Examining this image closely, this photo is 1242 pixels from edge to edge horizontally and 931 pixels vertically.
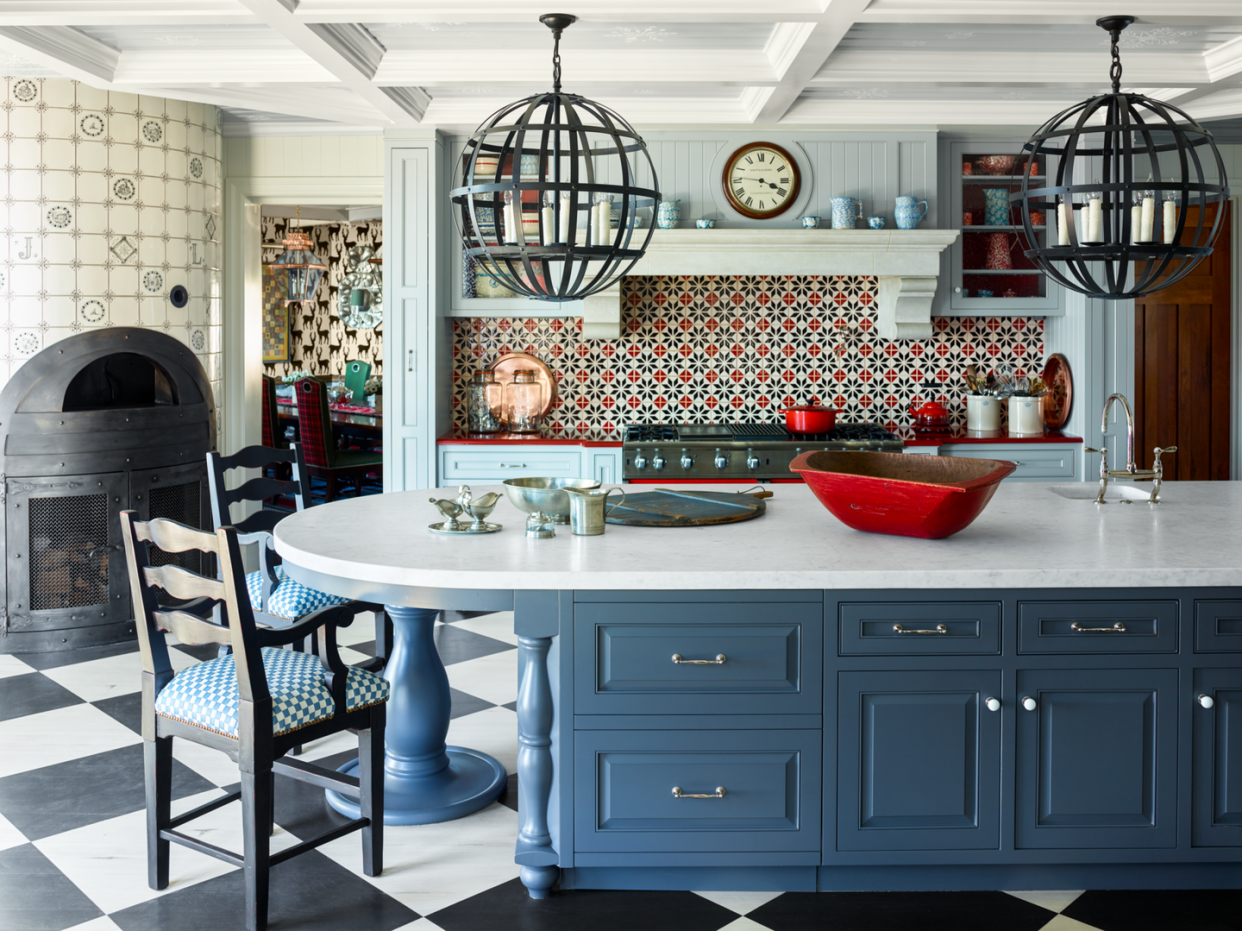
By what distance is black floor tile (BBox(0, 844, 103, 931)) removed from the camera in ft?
8.14

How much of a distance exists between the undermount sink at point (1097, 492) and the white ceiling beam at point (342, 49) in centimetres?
297

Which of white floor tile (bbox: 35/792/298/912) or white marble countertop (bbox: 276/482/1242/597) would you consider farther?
white floor tile (bbox: 35/792/298/912)

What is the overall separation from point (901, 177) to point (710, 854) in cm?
410

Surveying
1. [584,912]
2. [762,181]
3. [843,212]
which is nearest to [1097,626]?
[584,912]

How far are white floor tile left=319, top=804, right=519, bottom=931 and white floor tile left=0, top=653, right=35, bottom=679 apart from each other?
7.61 feet

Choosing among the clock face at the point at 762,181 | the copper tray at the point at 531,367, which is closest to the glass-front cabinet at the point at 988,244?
the clock face at the point at 762,181

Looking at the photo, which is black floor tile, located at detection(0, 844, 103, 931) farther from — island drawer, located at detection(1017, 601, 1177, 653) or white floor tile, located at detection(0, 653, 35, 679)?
island drawer, located at detection(1017, 601, 1177, 653)

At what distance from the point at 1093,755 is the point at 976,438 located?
10.9ft

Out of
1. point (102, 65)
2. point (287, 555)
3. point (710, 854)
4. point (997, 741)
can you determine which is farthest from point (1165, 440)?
point (102, 65)

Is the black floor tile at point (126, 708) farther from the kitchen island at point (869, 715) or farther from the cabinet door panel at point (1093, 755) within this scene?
the cabinet door panel at point (1093, 755)

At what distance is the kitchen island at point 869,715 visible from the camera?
8.17ft

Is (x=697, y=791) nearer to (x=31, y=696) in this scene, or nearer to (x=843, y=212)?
(x=31, y=696)

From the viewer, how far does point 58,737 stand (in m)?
3.70

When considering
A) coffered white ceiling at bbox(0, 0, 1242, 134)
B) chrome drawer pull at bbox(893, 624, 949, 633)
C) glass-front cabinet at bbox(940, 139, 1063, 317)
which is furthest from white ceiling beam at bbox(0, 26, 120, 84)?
glass-front cabinet at bbox(940, 139, 1063, 317)
